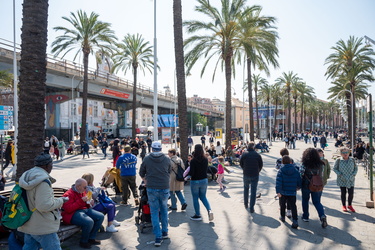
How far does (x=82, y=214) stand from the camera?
15.7ft

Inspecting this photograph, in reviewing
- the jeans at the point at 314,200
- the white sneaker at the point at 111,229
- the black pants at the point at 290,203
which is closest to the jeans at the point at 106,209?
the white sneaker at the point at 111,229

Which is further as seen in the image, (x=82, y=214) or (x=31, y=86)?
(x=31, y=86)

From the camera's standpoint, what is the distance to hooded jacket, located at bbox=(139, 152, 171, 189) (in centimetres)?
499

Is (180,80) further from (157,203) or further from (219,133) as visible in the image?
(219,133)

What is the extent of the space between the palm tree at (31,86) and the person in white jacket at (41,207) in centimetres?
238

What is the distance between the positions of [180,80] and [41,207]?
909 centimetres

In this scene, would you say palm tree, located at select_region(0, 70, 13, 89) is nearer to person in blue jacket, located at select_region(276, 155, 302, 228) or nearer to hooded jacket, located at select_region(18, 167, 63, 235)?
hooded jacket, located at select_region(18, 167, 63, 235)

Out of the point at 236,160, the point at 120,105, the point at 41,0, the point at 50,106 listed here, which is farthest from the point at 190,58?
the point at 120,105

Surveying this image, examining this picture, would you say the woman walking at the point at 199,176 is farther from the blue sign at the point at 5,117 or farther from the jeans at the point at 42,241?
the blue sign at the point at 5,117

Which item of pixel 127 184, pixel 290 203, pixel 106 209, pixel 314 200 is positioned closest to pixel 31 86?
pixel 106 209

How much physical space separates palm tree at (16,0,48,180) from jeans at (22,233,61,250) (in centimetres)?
243

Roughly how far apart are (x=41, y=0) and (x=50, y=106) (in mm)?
33091

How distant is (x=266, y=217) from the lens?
6.45 m

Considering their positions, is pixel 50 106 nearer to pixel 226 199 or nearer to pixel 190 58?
pixel 190 58
